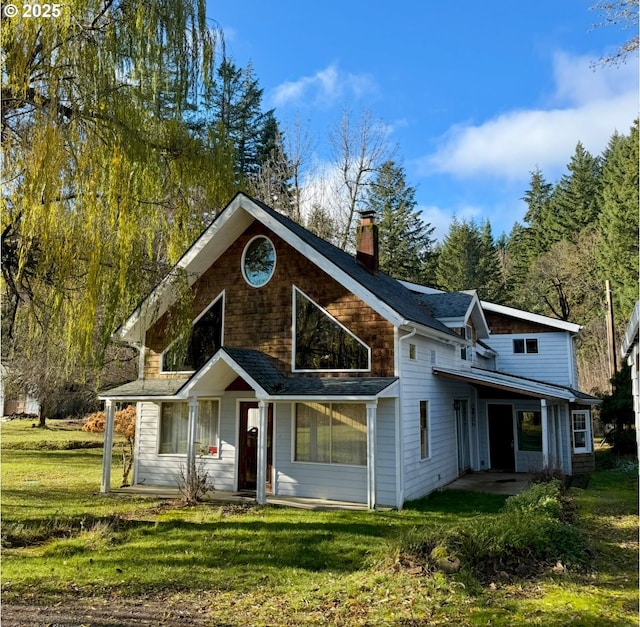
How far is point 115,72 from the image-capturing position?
279 inches

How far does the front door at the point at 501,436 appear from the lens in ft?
59.6

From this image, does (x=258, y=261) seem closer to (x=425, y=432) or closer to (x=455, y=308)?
(x=425, y=432)

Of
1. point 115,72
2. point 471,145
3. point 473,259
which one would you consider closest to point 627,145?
point 473,259

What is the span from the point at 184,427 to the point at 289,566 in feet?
23.8

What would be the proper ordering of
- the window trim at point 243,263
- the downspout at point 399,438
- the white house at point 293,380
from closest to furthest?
the downspout at point 399,438 → the white house at point 293,380 → the window trim at point 243,263

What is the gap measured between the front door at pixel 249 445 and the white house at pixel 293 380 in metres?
0.03

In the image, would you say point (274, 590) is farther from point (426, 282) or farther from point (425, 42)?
point (426, 282)

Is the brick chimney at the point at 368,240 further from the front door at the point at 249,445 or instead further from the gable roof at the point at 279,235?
the front door at the point at 249,445

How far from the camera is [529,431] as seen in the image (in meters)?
17.3

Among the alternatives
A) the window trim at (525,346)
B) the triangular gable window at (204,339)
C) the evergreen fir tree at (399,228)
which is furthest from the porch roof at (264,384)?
the evergreen fir tree at (399,228)

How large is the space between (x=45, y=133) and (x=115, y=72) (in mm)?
1530

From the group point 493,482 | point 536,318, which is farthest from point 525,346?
point 493,482

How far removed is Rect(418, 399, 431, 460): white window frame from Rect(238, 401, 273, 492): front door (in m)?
3.80

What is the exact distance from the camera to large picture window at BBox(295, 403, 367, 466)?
37.8ft
